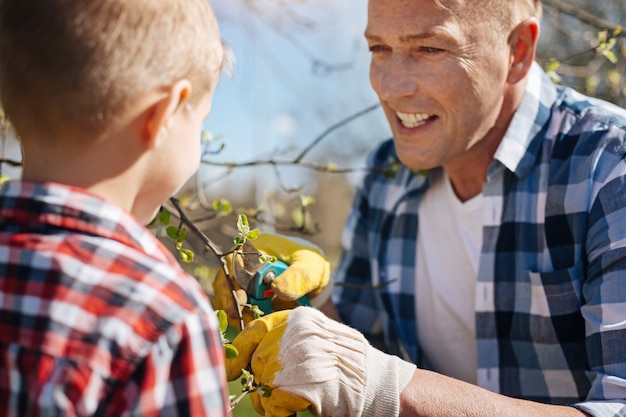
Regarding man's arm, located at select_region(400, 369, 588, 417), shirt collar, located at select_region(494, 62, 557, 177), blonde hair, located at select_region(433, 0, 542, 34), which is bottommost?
man's arm, located at select_region(400, 369, 588, 417)

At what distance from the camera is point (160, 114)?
113 centimetres

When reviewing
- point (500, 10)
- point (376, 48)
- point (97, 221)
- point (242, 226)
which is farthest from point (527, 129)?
point (97, 221)

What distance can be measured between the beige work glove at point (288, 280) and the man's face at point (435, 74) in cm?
46

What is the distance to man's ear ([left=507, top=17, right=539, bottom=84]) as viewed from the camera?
230 cm

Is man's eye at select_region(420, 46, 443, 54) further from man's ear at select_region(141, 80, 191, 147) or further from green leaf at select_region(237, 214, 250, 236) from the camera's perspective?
man's ear at select_region(141, 80, 191, 147)

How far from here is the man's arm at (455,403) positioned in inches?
63.7

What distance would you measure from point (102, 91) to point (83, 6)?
0.40ft

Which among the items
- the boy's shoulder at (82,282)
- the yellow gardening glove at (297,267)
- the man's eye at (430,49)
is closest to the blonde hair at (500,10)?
the man's eye at (430,49)

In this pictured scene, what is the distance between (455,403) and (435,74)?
38.4 inches

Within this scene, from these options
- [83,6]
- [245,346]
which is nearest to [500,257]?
[245,346]

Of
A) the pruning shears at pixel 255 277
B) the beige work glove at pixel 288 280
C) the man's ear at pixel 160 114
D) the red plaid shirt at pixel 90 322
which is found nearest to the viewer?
the red plaid shirt at pixel 90 322

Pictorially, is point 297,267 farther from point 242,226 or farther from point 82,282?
point 82,282

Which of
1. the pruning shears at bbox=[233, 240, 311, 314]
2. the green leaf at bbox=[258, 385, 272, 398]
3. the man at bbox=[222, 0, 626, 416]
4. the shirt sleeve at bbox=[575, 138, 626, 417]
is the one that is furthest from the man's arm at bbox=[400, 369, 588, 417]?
the pruning shears at bbox=[233, 240, 311, 314]

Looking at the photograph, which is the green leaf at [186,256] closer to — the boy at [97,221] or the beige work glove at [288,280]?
the beige work glove at [288,280]
